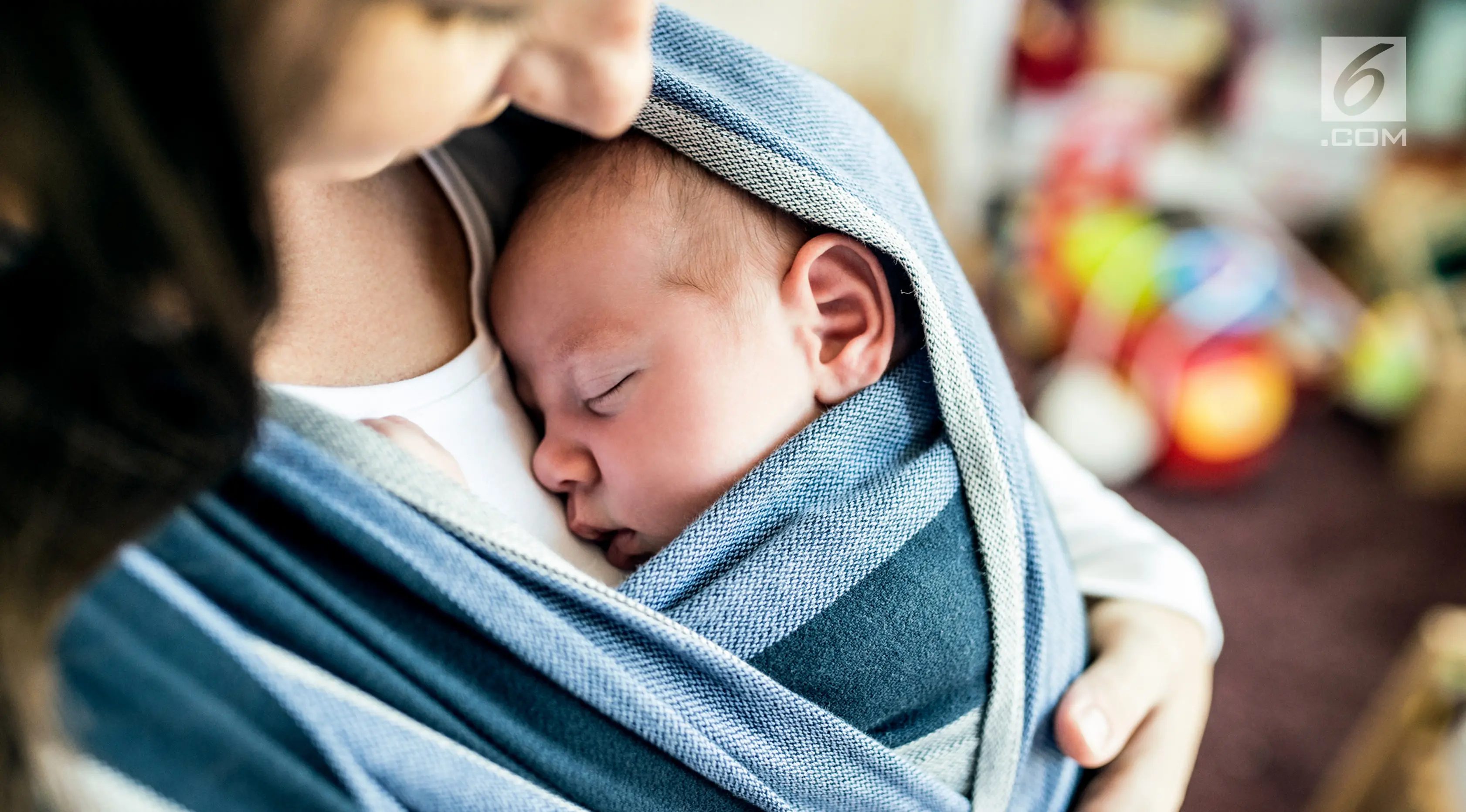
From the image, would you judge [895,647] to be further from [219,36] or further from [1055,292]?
[1055,292]

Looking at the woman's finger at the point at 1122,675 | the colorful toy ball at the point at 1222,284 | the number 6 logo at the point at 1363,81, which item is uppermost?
the woman's finger at the point at 1122,675

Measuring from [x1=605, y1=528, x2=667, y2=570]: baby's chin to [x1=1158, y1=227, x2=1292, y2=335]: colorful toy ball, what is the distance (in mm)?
1524

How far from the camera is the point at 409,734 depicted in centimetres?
50

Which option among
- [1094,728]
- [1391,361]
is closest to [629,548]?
[1094,728]

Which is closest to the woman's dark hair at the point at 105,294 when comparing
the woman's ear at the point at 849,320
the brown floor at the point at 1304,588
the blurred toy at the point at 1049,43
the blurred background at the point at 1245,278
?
the woman's ear at the point at 849,320

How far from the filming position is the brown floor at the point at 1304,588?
1608 millimetres

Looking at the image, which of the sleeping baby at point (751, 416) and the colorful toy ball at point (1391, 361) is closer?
the sleeping baby at point (751, 416)

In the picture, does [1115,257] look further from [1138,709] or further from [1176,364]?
[1138,709]

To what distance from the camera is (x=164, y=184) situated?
320 millimetres

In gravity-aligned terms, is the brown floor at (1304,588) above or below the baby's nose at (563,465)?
below

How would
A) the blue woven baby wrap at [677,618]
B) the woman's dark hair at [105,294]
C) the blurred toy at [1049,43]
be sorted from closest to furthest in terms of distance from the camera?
1. the woman's dark hair at [105,294]
2. the blue woven baby wrap at [677,618]
3. the blurred toy at [1049,43]

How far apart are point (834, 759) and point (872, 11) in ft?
7.05

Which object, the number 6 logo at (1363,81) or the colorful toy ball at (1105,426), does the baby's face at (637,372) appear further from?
the number 6 logo at (1363,81)

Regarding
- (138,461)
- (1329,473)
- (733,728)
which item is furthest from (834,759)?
(1329,473)
